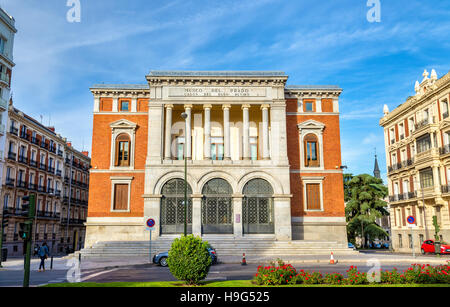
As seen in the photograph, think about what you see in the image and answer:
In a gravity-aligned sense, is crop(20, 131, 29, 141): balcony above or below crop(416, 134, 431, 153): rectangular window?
above

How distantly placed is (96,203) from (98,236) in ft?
10.3

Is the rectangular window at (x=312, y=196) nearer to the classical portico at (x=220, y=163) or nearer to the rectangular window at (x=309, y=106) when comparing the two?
the classical portico at (x=220, y=163)

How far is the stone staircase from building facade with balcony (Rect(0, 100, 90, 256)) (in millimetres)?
17230

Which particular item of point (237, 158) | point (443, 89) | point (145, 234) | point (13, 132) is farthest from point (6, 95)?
point (443, 89)

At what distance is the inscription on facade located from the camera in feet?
119

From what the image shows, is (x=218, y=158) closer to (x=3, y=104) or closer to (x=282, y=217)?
(x=282, y=217)

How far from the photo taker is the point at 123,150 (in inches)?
1479

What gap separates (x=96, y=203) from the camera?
3638 centimetres

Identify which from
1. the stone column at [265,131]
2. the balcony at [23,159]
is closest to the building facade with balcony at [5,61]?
the balcony at [23,159]

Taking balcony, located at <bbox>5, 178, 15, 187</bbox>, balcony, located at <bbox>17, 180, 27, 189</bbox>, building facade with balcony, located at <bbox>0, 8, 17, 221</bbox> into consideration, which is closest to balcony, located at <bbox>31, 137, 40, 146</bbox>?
balcony, located at <bbox>17, 180, 27, 189</bbox>

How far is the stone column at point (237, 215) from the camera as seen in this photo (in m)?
33.8

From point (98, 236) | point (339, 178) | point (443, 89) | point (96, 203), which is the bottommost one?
point (98, 236)

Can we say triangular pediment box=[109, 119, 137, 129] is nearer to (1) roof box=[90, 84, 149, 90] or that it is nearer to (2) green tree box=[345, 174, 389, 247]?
(1) roof box=[90, 84, 149, 90]

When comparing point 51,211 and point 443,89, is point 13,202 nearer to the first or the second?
point 51,211
